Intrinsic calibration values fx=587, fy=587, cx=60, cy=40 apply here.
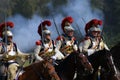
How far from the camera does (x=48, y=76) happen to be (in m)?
15.1

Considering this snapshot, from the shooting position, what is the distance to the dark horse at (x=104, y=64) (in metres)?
16.9

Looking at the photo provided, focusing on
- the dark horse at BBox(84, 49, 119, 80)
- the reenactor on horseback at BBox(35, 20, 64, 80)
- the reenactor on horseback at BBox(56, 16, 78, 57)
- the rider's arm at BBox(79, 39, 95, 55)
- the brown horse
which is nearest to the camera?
the brown horse

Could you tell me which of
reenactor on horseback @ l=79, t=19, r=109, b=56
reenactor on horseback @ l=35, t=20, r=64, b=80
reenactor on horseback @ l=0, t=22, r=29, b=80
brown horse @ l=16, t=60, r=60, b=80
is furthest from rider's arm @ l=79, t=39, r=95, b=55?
brown horse @ l=16, t=60, r=60, b=80

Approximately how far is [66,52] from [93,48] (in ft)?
3.25

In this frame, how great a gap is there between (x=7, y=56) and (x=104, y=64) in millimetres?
2837

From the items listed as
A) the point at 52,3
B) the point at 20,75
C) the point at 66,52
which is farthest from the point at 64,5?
the point at 20,75

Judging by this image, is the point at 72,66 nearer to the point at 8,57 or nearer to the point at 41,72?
the point at 41,72

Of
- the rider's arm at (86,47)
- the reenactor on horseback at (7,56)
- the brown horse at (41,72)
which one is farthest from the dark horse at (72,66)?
the rider's arm at (86,47)

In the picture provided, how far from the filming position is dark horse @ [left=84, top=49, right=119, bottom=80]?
16.9 metres

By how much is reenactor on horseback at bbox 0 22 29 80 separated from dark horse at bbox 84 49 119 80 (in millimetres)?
1987

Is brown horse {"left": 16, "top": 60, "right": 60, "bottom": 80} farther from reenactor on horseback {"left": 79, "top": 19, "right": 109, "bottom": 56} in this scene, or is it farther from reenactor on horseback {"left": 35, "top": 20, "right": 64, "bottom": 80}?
reenactor on horseback {"left": 79, "top": 19, "right": 109, "bottom": 56}

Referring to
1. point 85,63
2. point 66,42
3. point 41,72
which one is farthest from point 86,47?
point 41,72

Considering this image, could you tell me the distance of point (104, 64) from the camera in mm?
17078

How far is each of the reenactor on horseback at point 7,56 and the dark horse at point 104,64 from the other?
1.99 metres
